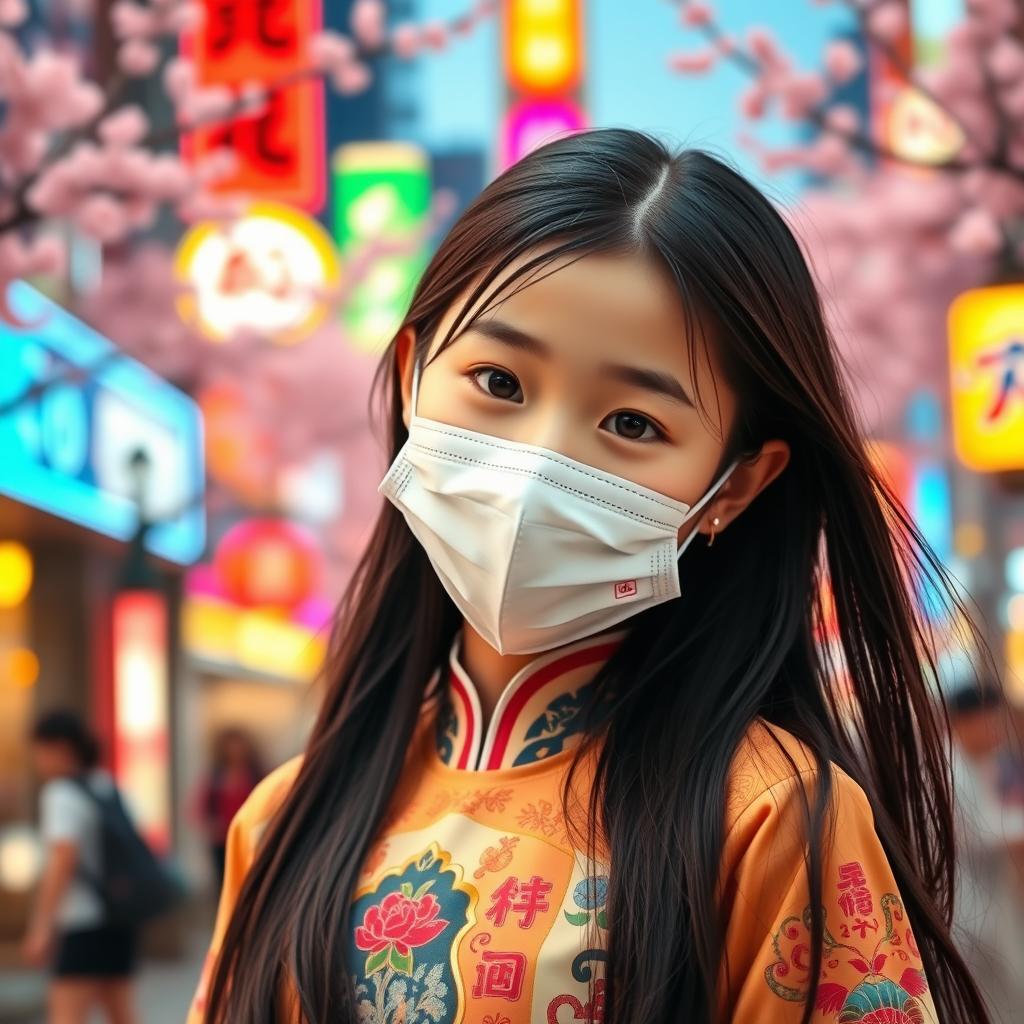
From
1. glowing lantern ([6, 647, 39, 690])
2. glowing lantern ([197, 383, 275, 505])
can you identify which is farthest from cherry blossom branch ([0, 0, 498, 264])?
glowing lantern ([197, 383, 275, 505])

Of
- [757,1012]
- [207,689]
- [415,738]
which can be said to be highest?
[207,689]

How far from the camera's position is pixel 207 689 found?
18.9 m

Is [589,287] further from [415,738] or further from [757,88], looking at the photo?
[757,88]

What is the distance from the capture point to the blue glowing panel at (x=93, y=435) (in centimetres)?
838

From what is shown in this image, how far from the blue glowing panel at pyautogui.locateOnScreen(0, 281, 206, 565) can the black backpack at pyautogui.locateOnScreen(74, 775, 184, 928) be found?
6.37ft

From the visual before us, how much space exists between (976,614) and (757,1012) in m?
0.78

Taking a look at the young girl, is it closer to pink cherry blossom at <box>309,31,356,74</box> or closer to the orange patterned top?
the orange patterned top

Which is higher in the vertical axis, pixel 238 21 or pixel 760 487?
pixel 238 21

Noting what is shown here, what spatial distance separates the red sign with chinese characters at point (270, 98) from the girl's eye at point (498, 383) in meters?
5.65

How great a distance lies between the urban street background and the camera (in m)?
5.98

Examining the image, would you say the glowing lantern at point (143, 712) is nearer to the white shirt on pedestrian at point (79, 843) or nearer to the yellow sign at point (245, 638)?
the yellow sign at point (245, 638)

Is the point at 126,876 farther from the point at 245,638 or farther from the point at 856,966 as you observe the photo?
the point at 245,638

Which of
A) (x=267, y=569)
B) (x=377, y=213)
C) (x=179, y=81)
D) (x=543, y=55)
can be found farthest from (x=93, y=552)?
(x=179, y=81)

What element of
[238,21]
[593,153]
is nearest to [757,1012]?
[593,153]
